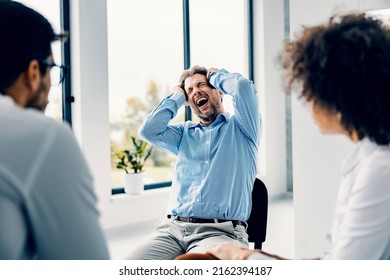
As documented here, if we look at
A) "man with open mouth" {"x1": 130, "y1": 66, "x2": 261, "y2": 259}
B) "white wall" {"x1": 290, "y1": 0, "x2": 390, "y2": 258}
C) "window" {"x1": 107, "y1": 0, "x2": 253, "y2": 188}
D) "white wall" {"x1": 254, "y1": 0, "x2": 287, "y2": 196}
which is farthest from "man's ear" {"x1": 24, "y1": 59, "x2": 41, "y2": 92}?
"white wall" {"x1": 254, "y1": 0, "x2": 287, "y2": 196}

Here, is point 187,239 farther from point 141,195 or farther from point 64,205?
point 141,195

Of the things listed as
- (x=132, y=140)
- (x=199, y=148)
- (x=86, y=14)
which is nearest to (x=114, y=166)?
(x=132, y=140)

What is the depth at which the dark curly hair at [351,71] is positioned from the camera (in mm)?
770

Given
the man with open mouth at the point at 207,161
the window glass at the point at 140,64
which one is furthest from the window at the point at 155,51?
the man with open mouth at the point at 207,161

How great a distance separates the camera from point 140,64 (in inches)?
130

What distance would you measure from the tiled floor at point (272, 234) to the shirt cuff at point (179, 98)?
67 cm

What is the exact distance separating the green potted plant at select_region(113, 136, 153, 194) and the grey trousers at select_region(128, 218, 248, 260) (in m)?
1.41

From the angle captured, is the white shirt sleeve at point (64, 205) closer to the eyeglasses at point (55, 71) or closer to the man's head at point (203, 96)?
the eyeglasses at point (55, 71)

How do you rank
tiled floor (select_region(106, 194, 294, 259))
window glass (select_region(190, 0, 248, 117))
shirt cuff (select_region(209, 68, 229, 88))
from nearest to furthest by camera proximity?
shirt cuff (select_region(209, 68, 229, 88))
tiled floor (select_region(106, 194, 294, 259))
window glass (select_region(190, 0, 248, 117))

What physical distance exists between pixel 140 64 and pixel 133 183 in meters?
0.96

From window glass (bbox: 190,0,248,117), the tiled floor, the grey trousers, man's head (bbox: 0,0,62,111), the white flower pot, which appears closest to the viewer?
man's head (bbox: 0,0,62,111)

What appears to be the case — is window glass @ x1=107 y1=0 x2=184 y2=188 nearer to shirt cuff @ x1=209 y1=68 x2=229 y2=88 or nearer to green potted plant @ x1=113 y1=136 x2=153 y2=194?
green potted plant @ x1=113 y1=136 x2=153 y2=194

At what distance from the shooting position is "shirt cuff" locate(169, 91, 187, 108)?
6.04ft

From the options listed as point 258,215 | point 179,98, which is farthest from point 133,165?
point 258,215
